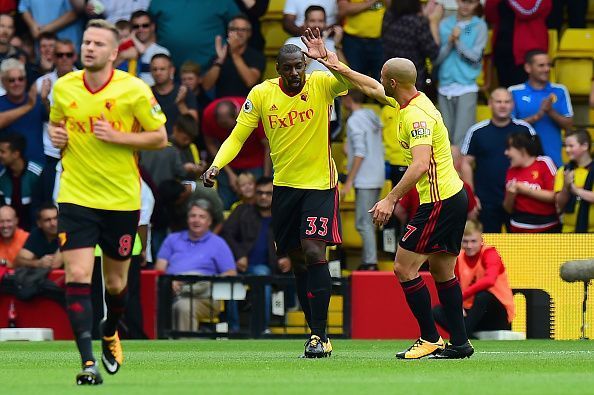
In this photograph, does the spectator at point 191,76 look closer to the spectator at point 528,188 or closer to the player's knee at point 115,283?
the spectator at point 528,188

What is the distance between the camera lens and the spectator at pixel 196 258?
16.6m

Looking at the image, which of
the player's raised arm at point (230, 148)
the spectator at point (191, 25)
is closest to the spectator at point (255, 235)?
the spectator at point (191, 25)

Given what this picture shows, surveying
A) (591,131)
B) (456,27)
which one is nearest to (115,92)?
(456,27)

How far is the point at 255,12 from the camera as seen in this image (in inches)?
789

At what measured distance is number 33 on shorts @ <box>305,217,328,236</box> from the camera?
11.9 metres

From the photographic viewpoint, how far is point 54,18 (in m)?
19.7

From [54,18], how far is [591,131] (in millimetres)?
7480

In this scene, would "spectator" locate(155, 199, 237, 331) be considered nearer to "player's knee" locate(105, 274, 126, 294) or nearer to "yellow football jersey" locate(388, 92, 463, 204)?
"yellow football jersey" locate(388, 92, 463, 204)

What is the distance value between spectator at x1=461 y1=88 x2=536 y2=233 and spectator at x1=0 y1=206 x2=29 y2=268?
17.7 feet

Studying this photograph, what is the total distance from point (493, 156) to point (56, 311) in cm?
555

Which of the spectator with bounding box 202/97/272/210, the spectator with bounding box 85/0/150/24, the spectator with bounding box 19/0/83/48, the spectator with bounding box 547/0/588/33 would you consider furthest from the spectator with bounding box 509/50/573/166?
the spectator with bounding box 19/0/83/48

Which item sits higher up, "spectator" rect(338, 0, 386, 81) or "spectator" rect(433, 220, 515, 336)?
"spectator" rect(338, 0, 386, 81)

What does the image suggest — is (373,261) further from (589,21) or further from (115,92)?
(115,92)

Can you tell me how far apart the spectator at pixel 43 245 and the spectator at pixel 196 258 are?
1.22m
